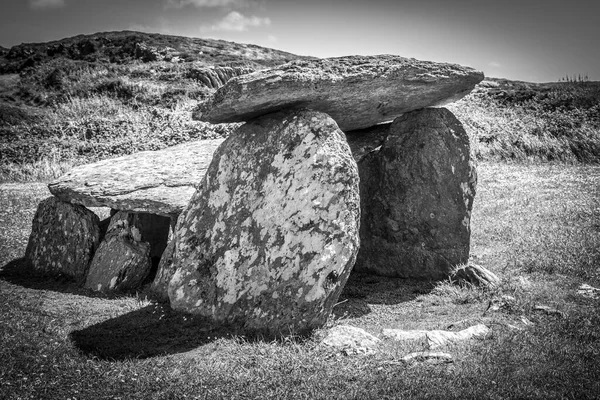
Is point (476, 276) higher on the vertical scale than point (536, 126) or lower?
lower

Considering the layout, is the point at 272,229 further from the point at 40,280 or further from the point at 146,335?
the point at 40,280

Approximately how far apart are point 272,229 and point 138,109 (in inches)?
1070

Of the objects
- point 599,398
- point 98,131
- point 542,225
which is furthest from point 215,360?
point 98,131

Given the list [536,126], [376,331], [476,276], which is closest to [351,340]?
[376,331]

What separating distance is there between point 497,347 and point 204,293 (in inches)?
172

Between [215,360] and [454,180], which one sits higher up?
[454,180]

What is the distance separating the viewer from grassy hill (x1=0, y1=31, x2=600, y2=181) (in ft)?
76.0

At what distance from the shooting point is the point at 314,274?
6879 mm

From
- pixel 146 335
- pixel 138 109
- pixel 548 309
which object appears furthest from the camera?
pixel 138 109

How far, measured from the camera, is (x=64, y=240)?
33.4 ft

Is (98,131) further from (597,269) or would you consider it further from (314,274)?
(597,269)

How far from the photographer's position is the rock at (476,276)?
860 cm

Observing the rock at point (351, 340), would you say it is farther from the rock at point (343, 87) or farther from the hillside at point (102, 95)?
the hillside at point (102, 95)

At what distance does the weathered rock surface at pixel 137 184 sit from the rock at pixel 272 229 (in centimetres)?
132
